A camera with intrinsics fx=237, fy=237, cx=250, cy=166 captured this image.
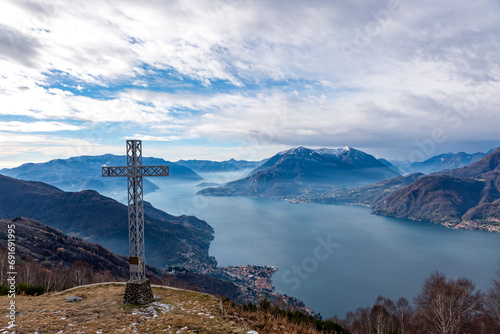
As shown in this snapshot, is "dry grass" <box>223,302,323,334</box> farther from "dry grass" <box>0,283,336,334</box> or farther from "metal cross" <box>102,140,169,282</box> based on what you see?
"metal cross" <box>102,140,169,282</box>

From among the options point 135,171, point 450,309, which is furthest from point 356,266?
point 135,171

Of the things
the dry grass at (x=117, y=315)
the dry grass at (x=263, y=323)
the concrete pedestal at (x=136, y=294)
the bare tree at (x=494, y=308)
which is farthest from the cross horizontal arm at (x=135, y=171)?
the bare tree at (x=494, y=308)

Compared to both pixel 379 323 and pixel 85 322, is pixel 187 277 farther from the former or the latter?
pixel 85 322

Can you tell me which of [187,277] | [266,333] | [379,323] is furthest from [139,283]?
[187,277]

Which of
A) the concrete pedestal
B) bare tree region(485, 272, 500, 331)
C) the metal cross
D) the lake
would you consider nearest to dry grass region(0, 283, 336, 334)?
the concrete pedestal

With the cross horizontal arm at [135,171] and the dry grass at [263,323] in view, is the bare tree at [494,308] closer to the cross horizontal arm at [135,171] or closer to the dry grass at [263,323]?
the dry grass at [263,323]

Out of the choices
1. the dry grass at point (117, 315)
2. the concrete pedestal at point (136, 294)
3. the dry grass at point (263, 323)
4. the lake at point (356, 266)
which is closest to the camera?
the dry grass at point (117, 315)

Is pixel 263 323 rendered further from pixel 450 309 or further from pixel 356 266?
pixel 356 266
